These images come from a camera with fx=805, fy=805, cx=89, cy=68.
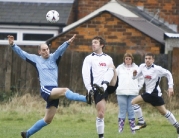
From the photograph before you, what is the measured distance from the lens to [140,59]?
78.2 feet

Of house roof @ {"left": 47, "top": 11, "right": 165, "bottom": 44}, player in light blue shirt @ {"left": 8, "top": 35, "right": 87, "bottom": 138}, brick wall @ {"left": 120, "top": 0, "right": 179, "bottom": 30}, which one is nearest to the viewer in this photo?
player in light blue shirt @ {"left": 8, "top": 35, "right": 87, "bottom": 138}

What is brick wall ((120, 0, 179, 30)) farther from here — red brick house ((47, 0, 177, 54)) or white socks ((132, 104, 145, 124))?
white socks ((132, 104, 145, 124))

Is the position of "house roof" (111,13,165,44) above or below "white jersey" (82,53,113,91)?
above

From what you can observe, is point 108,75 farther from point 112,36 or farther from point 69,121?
point 112,36

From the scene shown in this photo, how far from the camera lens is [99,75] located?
15.4 meters

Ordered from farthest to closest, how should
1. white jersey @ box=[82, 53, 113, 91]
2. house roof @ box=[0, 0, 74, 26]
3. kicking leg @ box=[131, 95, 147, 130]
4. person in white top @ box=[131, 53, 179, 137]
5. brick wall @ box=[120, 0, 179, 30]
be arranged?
brick wall @ box=[120, 0, 179, 30] → house roof @ box=[0, 0, 74, 26] → kicking leg @ box=[131, 95, 147, 130] → person in white top @ box=[131, 53, 179, 137] → white jersey @ box=[82, 53, 113, 91]

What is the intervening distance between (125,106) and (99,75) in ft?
11.0

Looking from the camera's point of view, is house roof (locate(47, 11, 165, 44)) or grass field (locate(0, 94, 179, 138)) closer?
grass field (locate(0, 94, 179, 138))

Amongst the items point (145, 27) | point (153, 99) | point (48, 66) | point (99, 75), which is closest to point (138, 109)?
point (153, 99)

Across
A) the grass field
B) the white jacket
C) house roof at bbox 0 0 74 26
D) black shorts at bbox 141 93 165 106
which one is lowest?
the grass field

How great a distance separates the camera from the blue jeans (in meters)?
18.6

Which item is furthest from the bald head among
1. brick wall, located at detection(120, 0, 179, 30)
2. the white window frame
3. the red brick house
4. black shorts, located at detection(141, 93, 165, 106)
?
brick wall, located at detection(120, 0, 179, 30)

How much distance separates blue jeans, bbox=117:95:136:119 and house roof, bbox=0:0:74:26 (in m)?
9.97

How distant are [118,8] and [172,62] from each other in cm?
465
